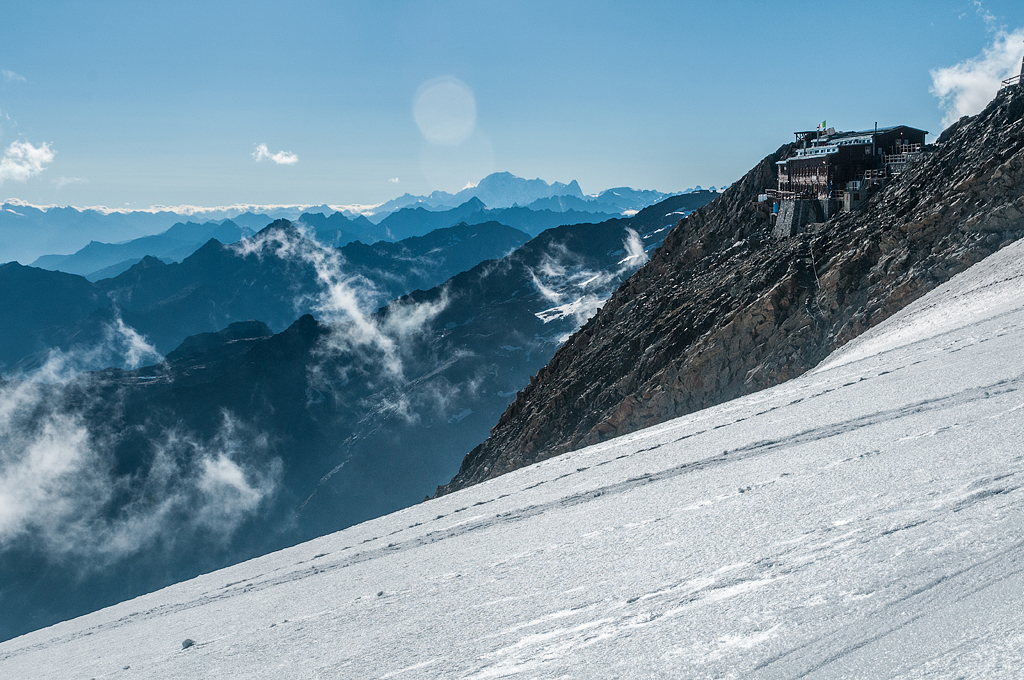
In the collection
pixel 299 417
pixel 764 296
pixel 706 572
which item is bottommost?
pixel 299 417

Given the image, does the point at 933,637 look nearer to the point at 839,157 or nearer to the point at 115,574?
the point at 839,157

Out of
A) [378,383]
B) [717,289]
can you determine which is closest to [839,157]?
[717,289]

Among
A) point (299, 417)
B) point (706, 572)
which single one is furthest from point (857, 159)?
point (299, 417)

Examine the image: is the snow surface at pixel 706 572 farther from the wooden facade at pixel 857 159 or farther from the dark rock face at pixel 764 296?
the wooden facade at pixel 857 159

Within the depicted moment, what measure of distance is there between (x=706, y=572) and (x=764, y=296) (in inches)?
1007

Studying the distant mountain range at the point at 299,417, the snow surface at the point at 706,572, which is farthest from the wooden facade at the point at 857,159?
the distant mountain range at the point at 299,417

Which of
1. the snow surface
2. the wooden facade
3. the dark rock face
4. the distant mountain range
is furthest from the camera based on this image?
the distant mountain range

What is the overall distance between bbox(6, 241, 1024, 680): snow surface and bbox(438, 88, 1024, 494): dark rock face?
563 inches

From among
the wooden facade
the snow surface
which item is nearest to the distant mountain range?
the wooden facade

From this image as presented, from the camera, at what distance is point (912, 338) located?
12289mm

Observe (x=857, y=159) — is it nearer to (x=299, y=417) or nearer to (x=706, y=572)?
(x=706, y=572)

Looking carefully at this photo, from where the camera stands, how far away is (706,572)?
4.15 metres

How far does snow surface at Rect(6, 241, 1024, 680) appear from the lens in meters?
3.19

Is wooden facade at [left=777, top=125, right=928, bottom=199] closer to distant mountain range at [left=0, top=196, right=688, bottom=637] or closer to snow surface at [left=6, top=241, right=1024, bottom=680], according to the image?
snow surface at [left=6, top=241, right=1024, bottom=680]
